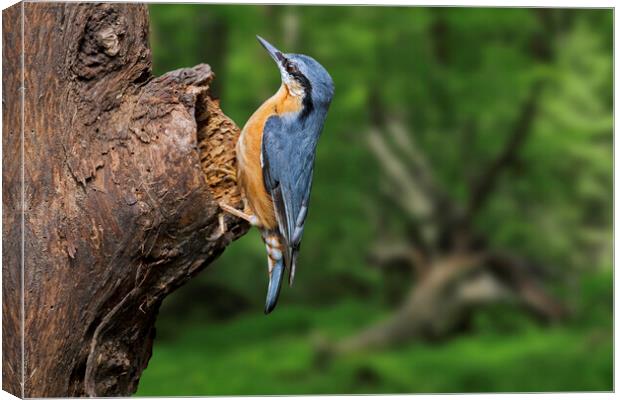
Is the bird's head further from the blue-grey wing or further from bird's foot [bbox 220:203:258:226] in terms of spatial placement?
bird's foot [bbox 220:203:258:226]

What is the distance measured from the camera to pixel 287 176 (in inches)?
177

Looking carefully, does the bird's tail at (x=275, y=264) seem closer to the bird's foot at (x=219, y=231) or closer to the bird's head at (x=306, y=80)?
the bird's foot at (x=219, y=231)

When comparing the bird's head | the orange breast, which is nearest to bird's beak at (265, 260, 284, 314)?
the orange breast

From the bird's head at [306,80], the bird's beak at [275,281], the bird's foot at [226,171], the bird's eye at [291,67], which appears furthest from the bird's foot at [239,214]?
the bird's eye at [291,67]

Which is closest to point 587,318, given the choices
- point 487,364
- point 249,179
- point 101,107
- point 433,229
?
point 487,364

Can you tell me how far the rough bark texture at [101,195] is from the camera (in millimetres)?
3969

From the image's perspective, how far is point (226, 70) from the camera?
9375 millimetres

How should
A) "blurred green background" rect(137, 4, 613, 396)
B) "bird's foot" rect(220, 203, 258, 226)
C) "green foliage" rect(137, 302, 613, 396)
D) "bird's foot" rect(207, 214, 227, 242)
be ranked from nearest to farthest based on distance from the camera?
"bird's foot" rect(207, 214, 227, 242) < "bird's foot" rect(220, 203, 258, 226) < "green foliage" rect(137, 302, 613, 396) < "blurred green background" rect(137, 4, 613, 396)

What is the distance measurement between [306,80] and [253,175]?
540mm

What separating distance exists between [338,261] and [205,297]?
152 centimetres

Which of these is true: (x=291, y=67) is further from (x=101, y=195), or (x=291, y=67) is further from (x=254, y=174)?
(x=101, y=195)

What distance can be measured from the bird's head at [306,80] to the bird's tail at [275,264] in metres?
0.60

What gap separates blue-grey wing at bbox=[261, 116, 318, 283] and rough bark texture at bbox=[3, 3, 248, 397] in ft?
0.85

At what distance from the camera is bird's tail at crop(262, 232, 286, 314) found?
454cm
